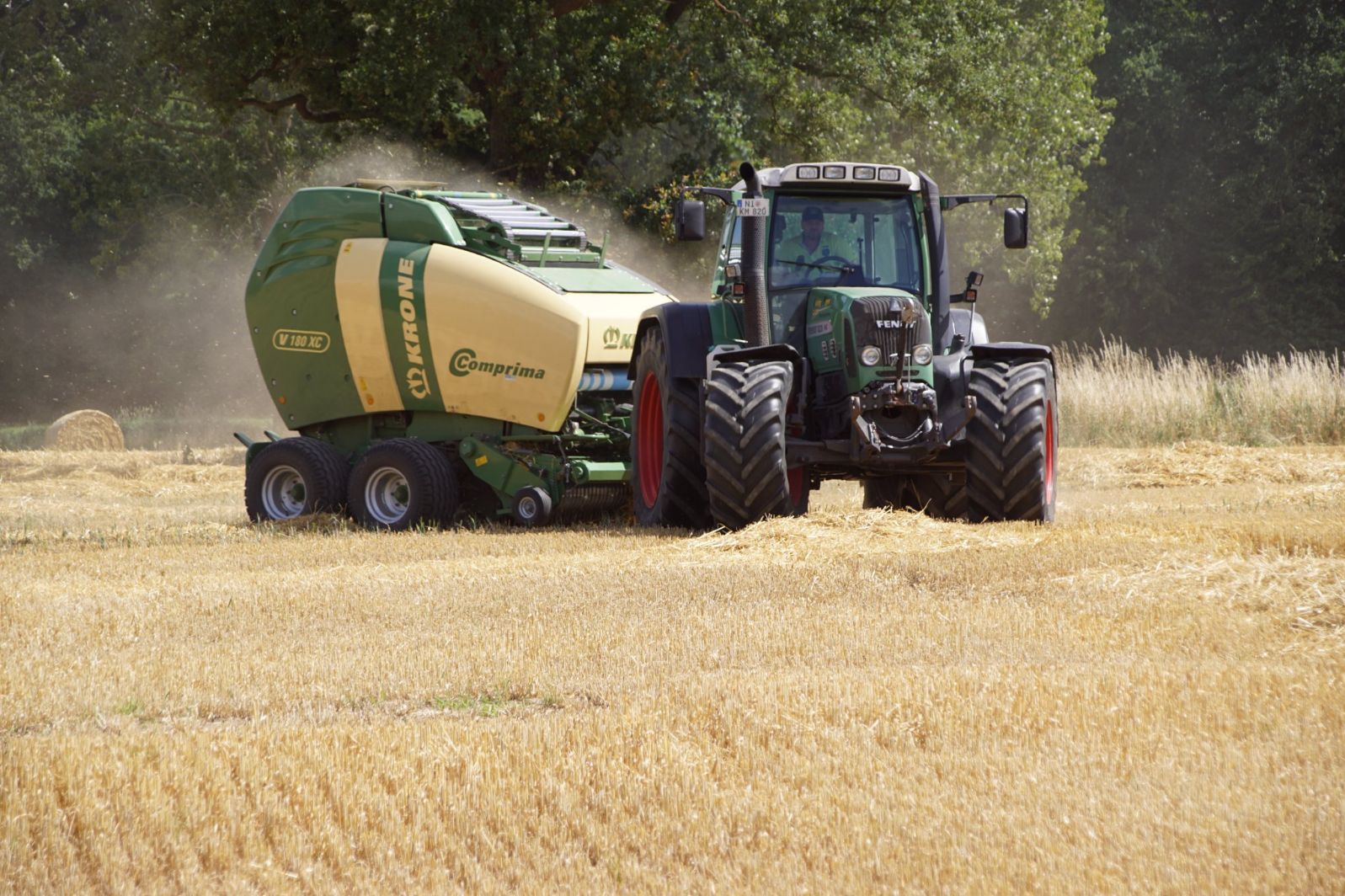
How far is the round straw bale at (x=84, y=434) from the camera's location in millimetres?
24094

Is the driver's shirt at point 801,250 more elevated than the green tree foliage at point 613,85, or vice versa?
the green tree foliage at point 613,85

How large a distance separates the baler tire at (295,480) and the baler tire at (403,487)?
0.76ft

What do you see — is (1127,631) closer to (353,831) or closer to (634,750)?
(634,750)

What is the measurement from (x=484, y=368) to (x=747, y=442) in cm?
326

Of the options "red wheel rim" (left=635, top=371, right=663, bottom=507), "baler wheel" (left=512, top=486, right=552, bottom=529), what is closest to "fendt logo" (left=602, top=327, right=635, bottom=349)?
"red wheel rim" (left=635, top=371, right=663, bottom=507)

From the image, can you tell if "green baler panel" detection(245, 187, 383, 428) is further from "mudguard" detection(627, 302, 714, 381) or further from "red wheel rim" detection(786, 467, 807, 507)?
"red wheel rim" detection(786, 467, 807, 507)

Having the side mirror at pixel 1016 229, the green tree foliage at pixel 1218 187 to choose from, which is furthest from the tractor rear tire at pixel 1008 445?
the green tree foliage at pixel 1218 187

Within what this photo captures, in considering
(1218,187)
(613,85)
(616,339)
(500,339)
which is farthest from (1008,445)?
(1218,187)

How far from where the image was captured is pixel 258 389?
1444 inches

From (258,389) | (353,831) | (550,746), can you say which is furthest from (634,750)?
(258,389)

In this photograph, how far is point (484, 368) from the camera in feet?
41.8

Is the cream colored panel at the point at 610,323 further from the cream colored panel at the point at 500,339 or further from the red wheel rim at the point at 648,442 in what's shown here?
the red wheel rim at the point at 648,442

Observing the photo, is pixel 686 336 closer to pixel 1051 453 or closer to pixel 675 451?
pixel 675 451

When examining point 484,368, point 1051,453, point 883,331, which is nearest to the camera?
point 883,331
